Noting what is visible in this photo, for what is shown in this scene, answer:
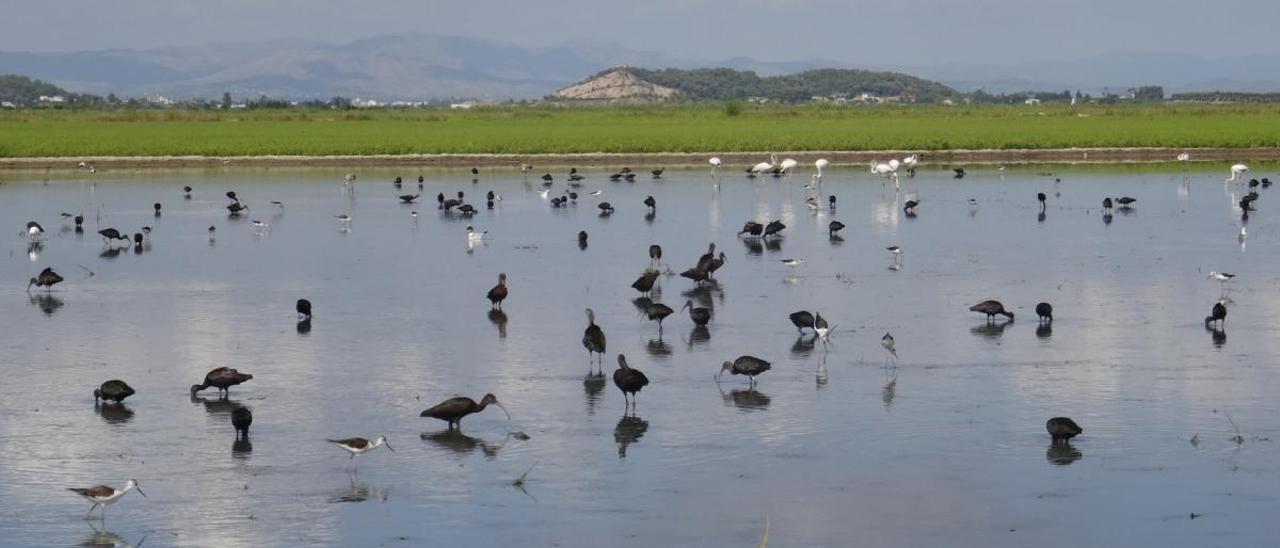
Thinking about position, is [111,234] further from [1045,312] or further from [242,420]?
[242,420]

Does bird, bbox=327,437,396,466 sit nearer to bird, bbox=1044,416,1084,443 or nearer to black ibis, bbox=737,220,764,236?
bird, bbox=1044,416,1084,443

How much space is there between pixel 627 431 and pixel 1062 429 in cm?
323

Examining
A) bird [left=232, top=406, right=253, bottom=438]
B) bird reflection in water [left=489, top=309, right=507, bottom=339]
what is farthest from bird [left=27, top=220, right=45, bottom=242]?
bird [left=232, top=406, right=253, bottom=438]

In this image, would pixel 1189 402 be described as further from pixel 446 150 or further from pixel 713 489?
pixel 446 150

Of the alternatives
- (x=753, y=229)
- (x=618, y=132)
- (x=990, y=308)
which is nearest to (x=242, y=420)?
(x=990, y=308)

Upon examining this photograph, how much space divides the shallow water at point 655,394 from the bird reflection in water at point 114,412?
0.05 meters

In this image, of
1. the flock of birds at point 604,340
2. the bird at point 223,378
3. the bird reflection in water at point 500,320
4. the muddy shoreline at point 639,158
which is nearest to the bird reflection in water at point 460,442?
the flock of birds at point 604,340

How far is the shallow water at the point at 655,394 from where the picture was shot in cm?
1119

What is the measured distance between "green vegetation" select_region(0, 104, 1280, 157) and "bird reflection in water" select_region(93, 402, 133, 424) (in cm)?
4408

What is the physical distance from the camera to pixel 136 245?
2908cm

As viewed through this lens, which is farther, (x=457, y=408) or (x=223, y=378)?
(x=223, y=378)

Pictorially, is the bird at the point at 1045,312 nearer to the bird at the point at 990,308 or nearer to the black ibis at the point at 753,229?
the bird at the point at 990,308

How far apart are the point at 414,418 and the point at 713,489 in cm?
335

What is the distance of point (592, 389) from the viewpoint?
15.4 metres
